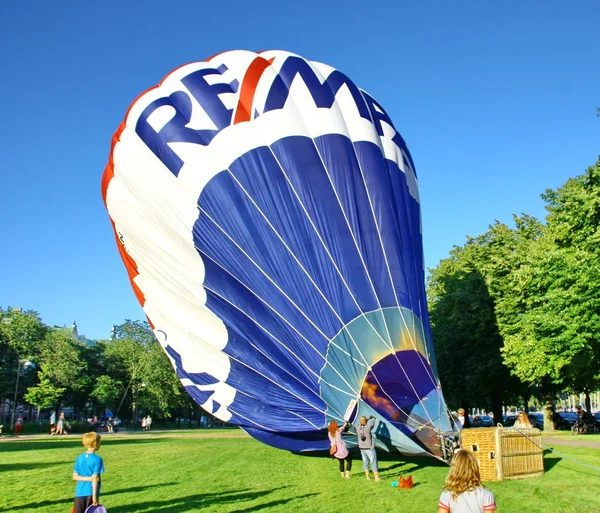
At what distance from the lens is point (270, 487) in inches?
Answer: 444

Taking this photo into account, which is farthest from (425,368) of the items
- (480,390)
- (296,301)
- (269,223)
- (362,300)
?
(480,390)

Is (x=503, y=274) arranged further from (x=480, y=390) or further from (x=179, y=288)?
(x=179, y=288)

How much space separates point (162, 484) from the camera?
11945 millimetres

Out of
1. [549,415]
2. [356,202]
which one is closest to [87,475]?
Answer: [356,202]

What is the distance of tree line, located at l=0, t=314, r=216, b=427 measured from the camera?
2125 inches

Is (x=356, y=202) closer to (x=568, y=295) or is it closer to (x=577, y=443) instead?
(x=568, y=295)

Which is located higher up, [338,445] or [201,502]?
[338,445]

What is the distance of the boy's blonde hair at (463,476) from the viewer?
393 cm

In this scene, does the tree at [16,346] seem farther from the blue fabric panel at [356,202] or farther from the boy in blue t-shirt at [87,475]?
the boy in blue t-shirt at [87,475]

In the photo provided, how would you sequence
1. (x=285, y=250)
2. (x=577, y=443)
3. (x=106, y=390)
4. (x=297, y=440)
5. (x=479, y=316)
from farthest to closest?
(x=106, y=390) < (x=479, y=316) < (x=577, y=443) < (x=297, y=440) < (x=285, y=250)

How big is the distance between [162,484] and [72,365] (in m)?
46.9

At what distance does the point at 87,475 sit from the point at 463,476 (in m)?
4.50

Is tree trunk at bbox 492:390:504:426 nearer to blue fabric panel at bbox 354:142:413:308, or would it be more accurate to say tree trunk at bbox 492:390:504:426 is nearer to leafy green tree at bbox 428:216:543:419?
leafy green tree at bbox 428:216:543:419

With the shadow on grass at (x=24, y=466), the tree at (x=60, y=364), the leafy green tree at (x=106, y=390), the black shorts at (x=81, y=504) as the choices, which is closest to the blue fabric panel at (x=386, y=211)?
the black shorts at (x=81, y=504)
